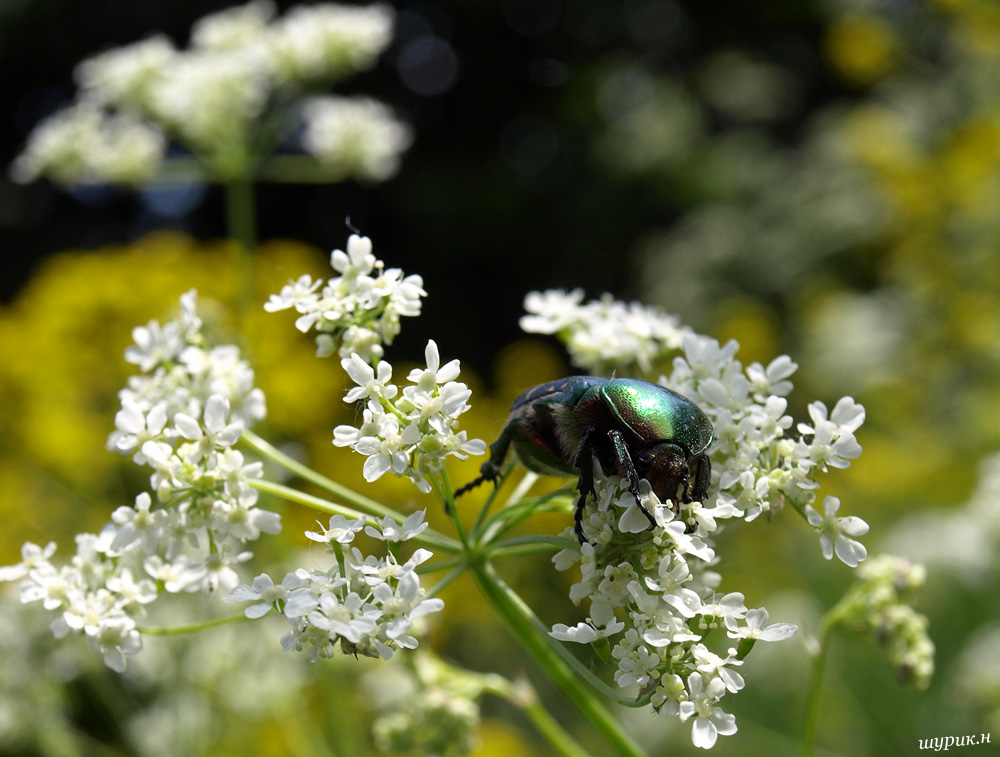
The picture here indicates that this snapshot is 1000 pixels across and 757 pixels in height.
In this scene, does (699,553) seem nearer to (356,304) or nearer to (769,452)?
(769,452)

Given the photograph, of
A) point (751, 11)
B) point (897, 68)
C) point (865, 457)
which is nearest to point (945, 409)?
point (865, 457)

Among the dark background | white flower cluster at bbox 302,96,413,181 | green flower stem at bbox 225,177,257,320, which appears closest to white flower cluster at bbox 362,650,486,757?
green flower stem at bbox 225,177,257,320

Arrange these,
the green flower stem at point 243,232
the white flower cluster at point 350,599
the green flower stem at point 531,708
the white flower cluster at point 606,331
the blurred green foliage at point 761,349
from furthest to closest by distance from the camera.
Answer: the blurred green foliage at point 761,349 < the green flower stem at point 243,232 < the white flower cluster at point 606,331 < the green flower stem at point 531,708 < the white flower cluster at point 350,599

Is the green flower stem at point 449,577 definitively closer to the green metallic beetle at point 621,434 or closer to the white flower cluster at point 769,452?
the green metallic beetle at point 621,434

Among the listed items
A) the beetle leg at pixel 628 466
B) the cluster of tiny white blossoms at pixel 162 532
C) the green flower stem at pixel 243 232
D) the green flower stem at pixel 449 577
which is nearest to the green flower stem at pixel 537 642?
the green flower stem at pixel 449 577

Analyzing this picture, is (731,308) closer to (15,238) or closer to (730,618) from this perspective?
(730,618)
